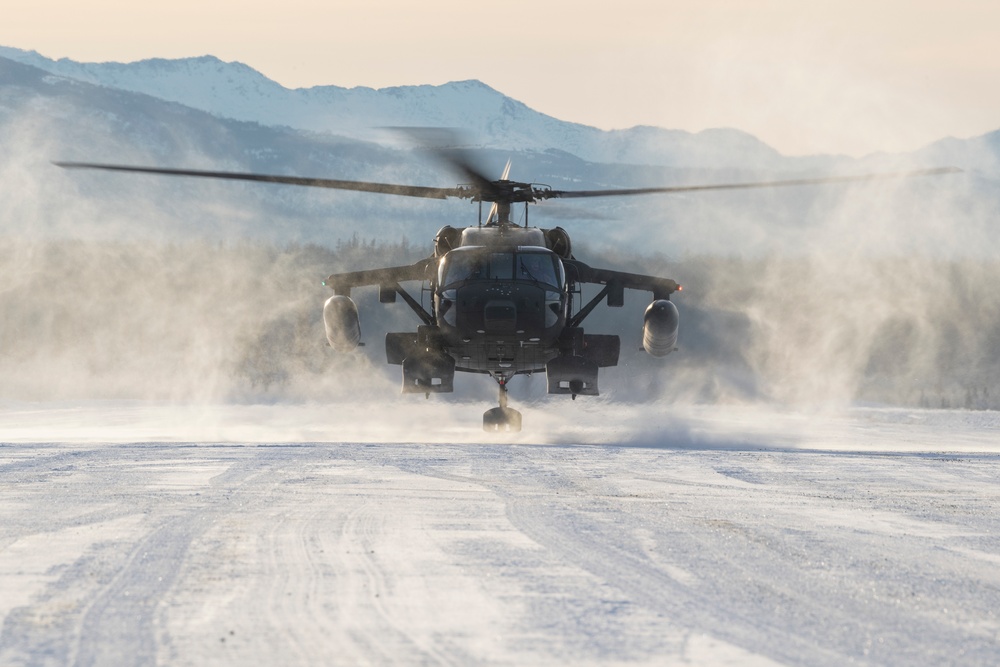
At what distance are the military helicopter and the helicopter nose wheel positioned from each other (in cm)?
2

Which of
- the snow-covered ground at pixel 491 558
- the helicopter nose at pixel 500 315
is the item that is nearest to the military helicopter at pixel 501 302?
the helicopter nose at pixel 500 315

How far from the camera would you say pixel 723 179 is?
604 feet

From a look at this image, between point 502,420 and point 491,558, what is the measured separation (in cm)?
1353

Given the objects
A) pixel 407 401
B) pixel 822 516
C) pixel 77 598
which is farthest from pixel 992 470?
pixel 407 401

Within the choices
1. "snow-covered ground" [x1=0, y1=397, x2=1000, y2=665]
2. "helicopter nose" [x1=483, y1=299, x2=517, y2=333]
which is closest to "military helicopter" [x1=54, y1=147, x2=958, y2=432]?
"helicopter nose" [x1=483, y1=299, x2=517, y2=333]

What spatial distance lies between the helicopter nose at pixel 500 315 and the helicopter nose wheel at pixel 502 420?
3.03 m

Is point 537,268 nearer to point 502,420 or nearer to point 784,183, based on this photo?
point 502,420

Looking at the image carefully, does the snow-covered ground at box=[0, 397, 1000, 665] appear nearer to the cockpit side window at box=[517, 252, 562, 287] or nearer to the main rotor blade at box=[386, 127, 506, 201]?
the cockpit side window at box=[517, 252, 562, 287]

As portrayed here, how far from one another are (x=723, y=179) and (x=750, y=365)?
131666 millimetres

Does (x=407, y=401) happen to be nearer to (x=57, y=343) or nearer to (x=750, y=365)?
(x=750, y=365)

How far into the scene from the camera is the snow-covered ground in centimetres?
651

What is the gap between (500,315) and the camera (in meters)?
19.5

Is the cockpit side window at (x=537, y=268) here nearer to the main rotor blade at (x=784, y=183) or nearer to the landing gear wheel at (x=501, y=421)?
the main rotor blade at (x=784, y=183)

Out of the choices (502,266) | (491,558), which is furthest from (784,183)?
(491,558)
